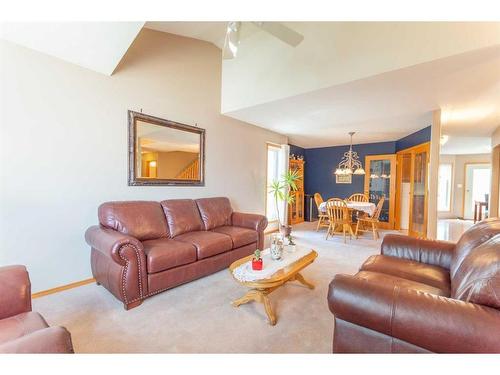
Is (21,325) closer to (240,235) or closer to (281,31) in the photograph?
(240,235)

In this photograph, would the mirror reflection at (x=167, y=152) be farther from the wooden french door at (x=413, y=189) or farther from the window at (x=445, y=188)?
the window at (x=445, y=188)

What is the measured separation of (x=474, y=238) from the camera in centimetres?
166

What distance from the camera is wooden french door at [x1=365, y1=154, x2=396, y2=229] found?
5.93 m

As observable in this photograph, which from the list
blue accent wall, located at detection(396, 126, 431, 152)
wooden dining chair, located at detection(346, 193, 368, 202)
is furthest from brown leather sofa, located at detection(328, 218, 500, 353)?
wooden dining chair, located at detection(346, 193, 368, 202)

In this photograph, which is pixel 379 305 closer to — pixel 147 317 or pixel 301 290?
pixel 301 290

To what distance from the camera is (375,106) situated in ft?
11.1

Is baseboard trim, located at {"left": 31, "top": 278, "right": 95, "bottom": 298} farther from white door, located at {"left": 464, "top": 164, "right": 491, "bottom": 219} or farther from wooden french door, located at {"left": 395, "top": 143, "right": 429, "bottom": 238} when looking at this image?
white door, located at {"left": 464, "top": 164, "right": 491, "bottom": 219}

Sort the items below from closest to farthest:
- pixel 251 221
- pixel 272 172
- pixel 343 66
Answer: pixel 343 66 < pixel 251 221 < pixel 272 172

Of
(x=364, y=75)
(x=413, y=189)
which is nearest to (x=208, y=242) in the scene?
(x=364, y=75)

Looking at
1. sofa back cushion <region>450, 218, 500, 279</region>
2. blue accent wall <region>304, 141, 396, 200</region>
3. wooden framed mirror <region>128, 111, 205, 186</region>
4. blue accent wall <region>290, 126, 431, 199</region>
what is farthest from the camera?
blue accent wall <region>304, 141, 396, 200</region>

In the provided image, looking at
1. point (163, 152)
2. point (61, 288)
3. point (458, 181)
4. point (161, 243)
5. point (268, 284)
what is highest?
point (163, 152)

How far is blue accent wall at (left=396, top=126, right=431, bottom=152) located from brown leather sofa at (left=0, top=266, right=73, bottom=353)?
5260 mm

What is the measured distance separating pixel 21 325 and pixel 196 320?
43.6 inches
